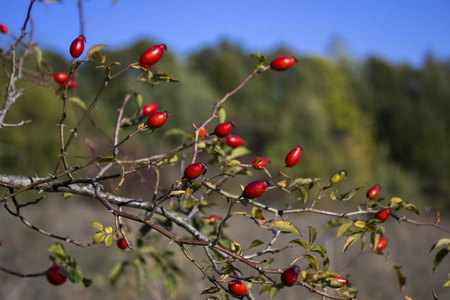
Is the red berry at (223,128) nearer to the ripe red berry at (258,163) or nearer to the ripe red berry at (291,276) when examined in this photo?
the ripe red berry at (258,163)

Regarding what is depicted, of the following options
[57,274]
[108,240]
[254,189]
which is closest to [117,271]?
[57,274]

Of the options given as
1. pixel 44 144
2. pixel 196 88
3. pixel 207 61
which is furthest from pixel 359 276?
pixel 207 61

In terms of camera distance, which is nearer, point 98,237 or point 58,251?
point 98,237

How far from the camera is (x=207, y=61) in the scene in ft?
57.4

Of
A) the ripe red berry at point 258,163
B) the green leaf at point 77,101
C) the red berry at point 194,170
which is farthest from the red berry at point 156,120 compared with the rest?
the green leaf at point 77,101

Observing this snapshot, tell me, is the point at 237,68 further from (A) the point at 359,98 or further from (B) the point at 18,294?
(B) the point at 18,294

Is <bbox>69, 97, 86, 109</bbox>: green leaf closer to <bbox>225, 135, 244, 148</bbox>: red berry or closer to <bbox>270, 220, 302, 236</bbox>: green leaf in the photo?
<bbox>225, 135, 244, 148</bbox>: red berry

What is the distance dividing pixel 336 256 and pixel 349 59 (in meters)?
14.5

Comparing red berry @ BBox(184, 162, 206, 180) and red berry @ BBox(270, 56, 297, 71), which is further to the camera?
red berry @ BBox(270, 56, 297, 71)

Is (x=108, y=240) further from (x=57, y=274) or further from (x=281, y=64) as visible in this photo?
(x=281, y=64)

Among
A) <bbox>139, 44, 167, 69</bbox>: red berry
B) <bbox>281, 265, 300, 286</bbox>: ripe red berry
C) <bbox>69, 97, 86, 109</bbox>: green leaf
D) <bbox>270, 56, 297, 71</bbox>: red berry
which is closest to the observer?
<bbox>281, 265, 300, 286</bbox>: ripe red berry

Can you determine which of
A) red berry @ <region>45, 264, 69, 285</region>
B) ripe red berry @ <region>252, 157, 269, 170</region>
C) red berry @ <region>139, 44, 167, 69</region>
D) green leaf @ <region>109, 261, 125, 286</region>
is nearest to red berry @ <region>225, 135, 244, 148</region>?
ripe red berry @ <region>252, 157, 269, 170</region>

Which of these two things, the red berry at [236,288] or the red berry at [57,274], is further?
the red berry at [57,274]

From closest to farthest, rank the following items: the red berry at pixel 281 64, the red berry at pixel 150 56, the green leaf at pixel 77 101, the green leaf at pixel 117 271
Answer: the red berry at pixel 150 56 < the red berry at pixel 281 64 < the green leaf at pixel 77 101 < the green leaf at pixel 117 271
